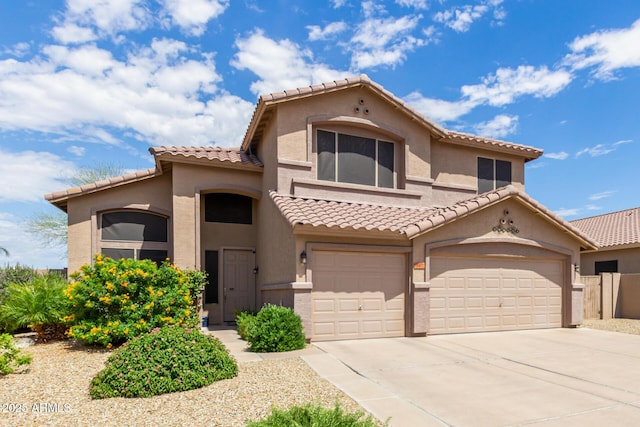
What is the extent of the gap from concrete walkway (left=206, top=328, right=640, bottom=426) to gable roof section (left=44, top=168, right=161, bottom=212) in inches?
246

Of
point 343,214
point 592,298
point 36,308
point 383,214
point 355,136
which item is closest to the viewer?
point 36,308

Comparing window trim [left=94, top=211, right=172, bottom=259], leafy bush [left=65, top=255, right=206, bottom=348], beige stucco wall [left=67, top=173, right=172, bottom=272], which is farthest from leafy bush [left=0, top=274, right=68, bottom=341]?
window trim [left=94, top=211, right=172, bottom=259]

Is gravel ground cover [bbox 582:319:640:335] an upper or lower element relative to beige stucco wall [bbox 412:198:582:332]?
lower

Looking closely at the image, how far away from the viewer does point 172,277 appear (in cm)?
1084

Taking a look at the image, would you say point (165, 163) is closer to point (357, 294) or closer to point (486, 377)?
point (357, 294)

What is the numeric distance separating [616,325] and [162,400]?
15.9 metres

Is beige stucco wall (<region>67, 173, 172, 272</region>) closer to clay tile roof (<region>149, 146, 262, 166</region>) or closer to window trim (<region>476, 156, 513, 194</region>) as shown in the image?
clay tile roof (<region>149, 146, 262, 166</region>)

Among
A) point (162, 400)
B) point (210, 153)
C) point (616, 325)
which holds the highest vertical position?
point (210, 153)

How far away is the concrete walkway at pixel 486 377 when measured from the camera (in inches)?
218

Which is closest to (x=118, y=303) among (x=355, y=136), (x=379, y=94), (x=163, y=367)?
(x=163, y=367)

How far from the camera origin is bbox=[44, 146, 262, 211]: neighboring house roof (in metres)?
12.9

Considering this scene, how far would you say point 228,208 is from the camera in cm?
1483

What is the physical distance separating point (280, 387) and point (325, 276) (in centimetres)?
461

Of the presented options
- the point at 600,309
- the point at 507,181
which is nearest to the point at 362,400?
the point at 507,181
